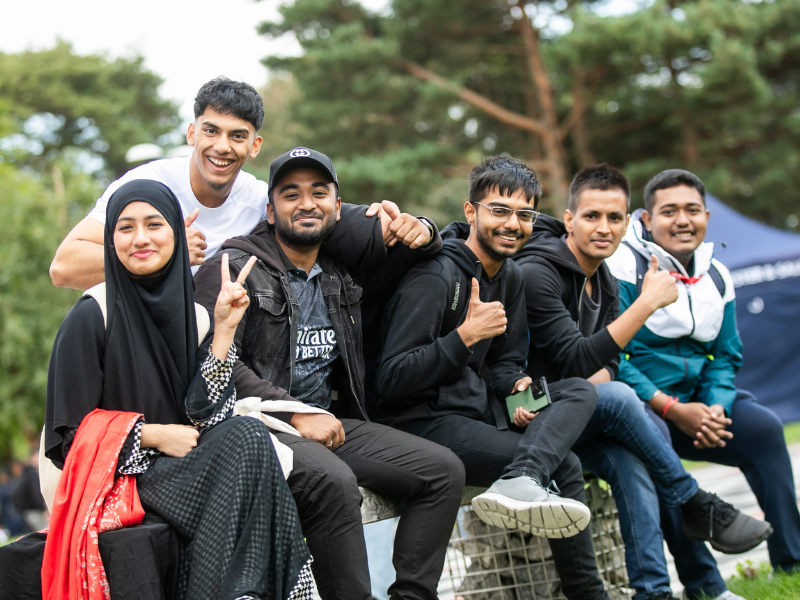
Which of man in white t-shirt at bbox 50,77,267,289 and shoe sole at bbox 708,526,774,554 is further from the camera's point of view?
man in white t-shirt at bbox 50,77,267,289

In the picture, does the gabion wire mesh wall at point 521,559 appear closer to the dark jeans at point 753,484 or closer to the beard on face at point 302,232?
the dark jeans at point 753,484

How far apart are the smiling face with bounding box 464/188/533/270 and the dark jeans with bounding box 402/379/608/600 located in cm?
74

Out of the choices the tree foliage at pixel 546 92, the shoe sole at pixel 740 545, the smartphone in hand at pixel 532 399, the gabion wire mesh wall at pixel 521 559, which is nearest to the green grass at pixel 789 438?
the tree foliage at pixel 546 92

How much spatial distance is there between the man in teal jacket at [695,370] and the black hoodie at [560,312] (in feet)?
0.88

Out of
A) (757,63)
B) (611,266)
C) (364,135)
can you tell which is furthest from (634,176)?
(611,266)

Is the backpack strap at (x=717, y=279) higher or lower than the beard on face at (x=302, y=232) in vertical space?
lower

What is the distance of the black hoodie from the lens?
3.54 m

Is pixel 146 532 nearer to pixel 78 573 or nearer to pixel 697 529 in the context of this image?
pixel 78 573

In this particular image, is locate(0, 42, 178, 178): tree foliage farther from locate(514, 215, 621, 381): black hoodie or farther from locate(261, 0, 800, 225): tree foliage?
locate(514, 215, 621, 381): black hoodie

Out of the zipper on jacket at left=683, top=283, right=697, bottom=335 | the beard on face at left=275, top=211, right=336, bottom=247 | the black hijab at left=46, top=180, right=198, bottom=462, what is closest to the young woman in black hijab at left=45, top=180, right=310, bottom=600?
the black hijab at left=46, top=180, right=198, bottom=462

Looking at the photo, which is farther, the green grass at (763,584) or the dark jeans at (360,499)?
the green grass at (763,584)

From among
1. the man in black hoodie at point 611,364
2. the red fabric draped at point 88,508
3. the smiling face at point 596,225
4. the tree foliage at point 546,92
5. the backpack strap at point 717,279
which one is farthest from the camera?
the tree foliage at point 546,92

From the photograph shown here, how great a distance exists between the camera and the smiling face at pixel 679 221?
13.9 feet

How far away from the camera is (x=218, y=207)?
3.61 meters
